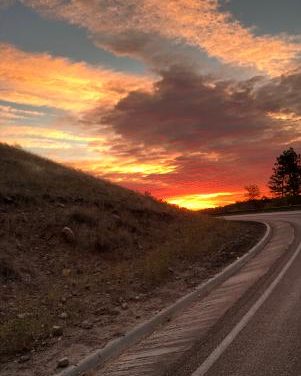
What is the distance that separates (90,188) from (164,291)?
1355 centimetres

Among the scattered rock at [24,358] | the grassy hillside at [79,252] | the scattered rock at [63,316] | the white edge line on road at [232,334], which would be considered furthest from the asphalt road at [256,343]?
the scattered rock at [63,316]

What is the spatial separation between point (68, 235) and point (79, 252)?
3.08 ft

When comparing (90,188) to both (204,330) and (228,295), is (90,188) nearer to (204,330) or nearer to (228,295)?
(228,295)

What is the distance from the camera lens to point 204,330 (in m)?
7.66

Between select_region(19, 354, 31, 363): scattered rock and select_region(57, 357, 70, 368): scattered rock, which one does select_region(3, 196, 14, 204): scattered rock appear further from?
select_region(57, 357, 70, 368): scattered rock

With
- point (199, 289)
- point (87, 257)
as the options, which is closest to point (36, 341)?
point (199, 289)

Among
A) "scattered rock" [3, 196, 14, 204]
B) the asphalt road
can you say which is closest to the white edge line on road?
the asphalt road

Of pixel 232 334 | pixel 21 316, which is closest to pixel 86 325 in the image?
pixel 21 316

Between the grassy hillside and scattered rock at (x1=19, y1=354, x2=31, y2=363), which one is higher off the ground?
the grassy hillside

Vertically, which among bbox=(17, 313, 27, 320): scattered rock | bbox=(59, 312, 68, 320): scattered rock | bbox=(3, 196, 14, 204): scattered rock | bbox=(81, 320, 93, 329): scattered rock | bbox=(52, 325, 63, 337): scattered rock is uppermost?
bbox=(3, 196, 14, 204): scattered rock

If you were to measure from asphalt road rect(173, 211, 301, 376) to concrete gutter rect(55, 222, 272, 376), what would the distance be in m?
1.30

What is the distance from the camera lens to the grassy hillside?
30.6ft

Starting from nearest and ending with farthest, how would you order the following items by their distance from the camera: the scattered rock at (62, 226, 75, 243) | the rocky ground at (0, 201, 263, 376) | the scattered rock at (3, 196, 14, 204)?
the rocky ground at (0, 201, 263, 376)
the scattered rock at (62, 226, 75, 243)
the scattered rock at (3, 196, 14, 204)

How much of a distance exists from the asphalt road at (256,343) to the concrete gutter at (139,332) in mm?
1296
